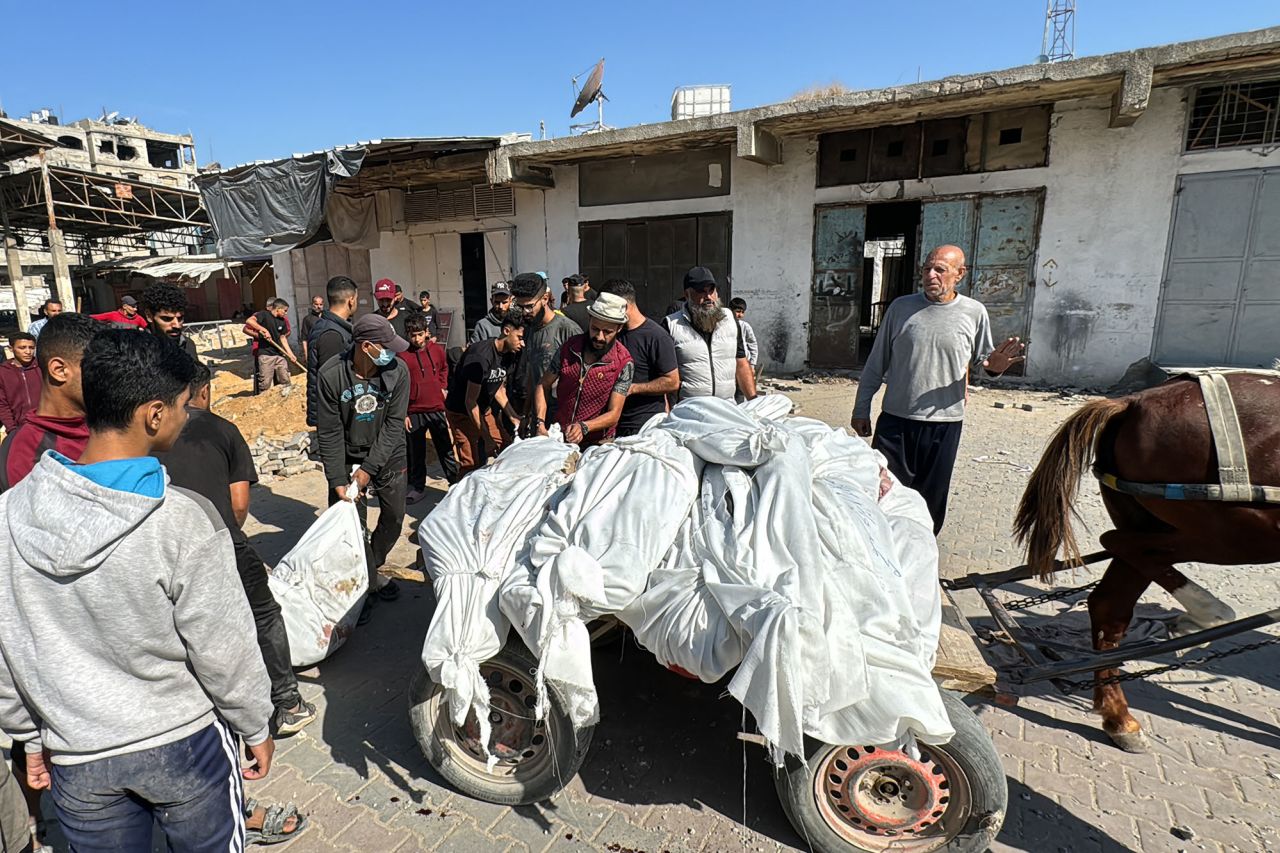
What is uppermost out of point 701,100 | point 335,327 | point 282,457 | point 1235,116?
point 701,100

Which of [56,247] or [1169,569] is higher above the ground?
[56,247]

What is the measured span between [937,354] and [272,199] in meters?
11.1

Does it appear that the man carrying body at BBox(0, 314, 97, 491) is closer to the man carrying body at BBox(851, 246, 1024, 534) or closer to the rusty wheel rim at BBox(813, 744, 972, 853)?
the rusty wheel rim at BBox(813, 744, 972, 853)

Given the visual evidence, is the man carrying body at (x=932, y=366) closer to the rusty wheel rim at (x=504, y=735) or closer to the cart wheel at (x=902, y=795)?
the cart wheel at (x=902, y=795)

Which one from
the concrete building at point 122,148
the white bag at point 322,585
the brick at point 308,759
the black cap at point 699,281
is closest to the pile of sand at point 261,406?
the white bag at point 322,585

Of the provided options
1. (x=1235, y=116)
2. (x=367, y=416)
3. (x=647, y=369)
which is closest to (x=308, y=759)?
(x=367, y=416)

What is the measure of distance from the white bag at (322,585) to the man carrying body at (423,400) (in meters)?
1.87

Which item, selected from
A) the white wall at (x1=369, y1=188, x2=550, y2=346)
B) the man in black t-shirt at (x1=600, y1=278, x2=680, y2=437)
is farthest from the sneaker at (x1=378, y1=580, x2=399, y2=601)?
the white wall at (x1=369, y1=188, x2=550, y2=346)

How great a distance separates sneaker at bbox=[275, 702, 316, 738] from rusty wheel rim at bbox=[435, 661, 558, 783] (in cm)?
90

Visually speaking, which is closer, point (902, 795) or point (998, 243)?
point (902, 795)

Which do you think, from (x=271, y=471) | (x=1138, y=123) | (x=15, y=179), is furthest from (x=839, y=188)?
(x=15, y=179)

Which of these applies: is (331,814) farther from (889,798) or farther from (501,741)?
(889,798)

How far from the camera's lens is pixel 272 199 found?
10805 millimetres

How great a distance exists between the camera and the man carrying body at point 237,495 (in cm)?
242
